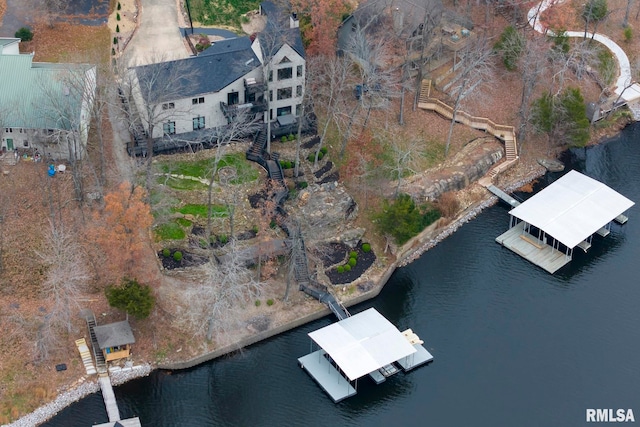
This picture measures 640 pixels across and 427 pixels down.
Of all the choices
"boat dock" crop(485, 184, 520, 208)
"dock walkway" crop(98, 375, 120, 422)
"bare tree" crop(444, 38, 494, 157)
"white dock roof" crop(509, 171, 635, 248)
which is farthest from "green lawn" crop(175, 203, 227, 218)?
"boat dock" crop(485, 184, 520, 208)

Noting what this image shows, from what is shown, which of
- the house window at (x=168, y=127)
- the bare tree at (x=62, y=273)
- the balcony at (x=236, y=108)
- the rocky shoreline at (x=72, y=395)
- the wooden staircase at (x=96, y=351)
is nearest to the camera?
the rocky shoreline at (x=72, y=395)

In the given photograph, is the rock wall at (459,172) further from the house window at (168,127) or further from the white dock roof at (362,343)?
the house window at (168,127)

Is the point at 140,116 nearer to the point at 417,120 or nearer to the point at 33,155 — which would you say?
the point at 33,155

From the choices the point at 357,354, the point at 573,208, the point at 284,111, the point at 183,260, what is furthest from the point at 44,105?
the point at 573,208

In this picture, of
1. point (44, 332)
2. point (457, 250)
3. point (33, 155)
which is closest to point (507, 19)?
point (457, 250)

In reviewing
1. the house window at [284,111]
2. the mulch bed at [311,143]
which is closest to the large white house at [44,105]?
the house window at [284,111]

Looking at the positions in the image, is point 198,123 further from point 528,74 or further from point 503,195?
point 528,74
